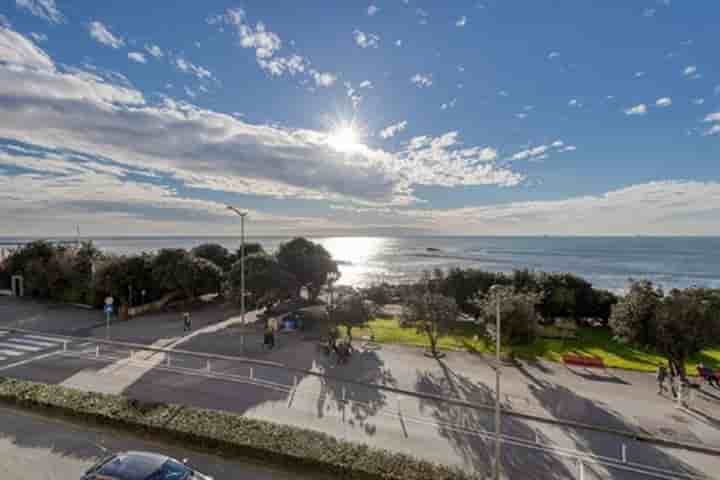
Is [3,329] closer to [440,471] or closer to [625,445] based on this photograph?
[440,471]

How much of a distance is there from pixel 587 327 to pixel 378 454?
3486cm

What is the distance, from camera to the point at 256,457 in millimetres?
11281

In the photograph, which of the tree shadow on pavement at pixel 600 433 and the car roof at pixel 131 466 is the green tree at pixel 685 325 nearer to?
the tree shadow on pavement at pixel 600 433

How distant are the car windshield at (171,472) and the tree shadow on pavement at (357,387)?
6630mm

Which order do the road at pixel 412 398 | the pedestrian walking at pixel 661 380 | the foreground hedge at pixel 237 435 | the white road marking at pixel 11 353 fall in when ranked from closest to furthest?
the foreground hedge at pixel 237 435, the road at pixel 412 398, the pedestrian walking at pixel 661 380, the white road marking at pixel 11 353

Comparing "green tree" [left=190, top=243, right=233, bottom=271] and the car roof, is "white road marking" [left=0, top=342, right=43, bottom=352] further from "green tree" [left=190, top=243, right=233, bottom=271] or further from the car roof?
"green tree" [left=190, top=243, right=233, bottom=271]

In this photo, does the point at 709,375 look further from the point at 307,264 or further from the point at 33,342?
the point at 33,342

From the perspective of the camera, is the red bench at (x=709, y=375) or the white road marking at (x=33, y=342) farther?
the white road marking at (x=33, y=342)

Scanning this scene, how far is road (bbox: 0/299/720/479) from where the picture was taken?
12.6m

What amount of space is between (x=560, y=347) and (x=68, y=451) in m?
29.9

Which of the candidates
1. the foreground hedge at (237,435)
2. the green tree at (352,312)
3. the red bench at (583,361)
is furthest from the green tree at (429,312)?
the foreground hedge at (237,435)

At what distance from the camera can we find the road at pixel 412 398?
12562 millimetres

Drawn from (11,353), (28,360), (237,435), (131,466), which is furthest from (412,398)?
(11,353)

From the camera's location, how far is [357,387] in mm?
18047
